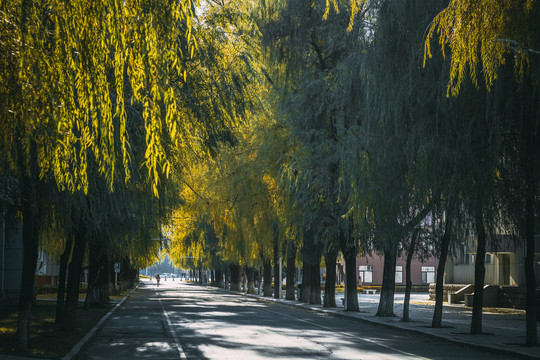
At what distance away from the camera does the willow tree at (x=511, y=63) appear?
36.3 ft

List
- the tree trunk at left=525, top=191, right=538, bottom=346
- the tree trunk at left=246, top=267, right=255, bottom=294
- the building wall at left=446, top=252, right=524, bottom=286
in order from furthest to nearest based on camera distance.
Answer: the tree trunk at left=246, top=267, right=255, bottom=294, the building wall at left=446, top=252, right=524, bottom=286, the tree trunk at left=525, top=191, right=538, bottom=346

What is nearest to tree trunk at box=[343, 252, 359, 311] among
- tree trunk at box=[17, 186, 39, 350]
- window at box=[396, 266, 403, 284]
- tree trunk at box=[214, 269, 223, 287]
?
tree trunk at box=[17, 186, 39, 350]

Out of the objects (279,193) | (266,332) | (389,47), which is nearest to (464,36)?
(389,47)

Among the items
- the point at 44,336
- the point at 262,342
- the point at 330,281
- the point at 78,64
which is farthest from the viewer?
the point at 330,281

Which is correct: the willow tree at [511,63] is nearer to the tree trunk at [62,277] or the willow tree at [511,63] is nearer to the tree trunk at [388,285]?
the tree trunk at [62,277]

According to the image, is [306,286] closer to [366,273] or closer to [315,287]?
[315,287]

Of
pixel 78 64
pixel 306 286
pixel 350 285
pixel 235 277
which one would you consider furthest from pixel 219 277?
pixel 78 64

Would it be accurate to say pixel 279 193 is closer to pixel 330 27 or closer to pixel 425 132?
pixel 330 27

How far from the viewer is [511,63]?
53.0 ft

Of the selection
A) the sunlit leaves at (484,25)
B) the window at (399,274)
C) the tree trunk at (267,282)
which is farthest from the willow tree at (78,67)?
the window at (399,274)

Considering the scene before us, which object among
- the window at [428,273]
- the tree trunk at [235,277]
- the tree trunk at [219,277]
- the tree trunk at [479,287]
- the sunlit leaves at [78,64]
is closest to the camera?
the sunlit leaves at [78,64]

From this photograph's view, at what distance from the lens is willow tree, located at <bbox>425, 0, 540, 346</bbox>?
1106cm

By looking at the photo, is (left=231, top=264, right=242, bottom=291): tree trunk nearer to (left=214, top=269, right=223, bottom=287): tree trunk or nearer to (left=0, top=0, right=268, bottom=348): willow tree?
(left=214, top=269, right=223, bottom=287): tree trunk

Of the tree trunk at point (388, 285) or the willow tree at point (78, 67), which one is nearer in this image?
the willow tree at point (78, 67)
